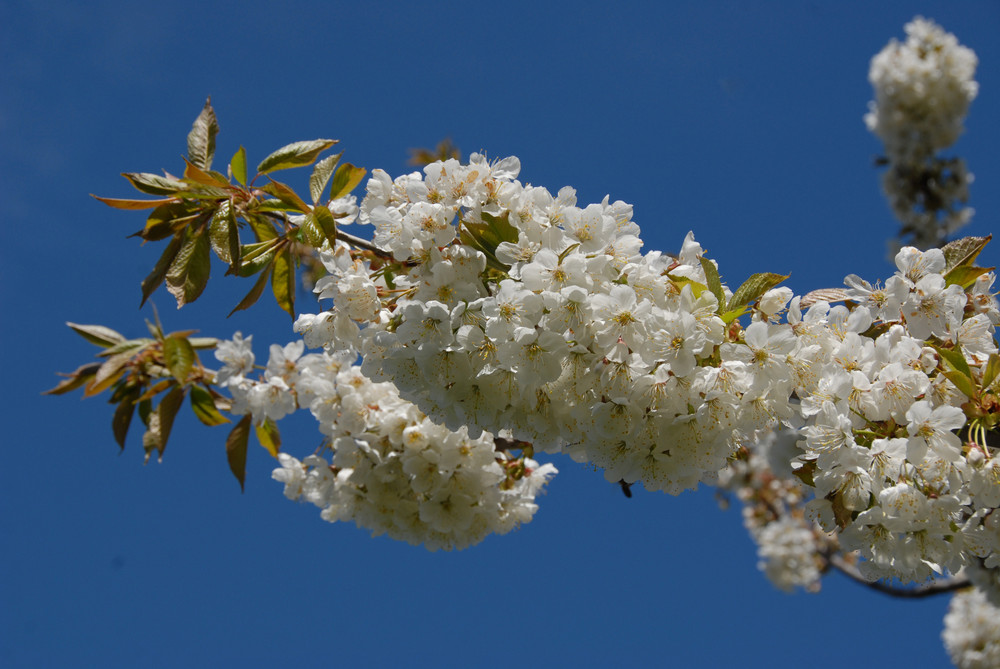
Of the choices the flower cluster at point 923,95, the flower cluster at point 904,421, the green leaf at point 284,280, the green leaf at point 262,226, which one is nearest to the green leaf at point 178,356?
the green leaf at point 284,280

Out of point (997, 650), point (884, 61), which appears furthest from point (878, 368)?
point (884, 61)

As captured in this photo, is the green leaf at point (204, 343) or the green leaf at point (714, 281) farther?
the green leaf at point (204, 343)

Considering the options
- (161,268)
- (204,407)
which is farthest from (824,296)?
(204,407)

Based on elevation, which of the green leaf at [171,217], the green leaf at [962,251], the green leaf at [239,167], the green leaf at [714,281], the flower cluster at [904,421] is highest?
the green leaf at [239,167]

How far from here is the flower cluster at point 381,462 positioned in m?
2.28

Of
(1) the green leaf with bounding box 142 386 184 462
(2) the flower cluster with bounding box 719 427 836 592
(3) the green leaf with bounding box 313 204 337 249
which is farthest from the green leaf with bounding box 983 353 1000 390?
(2) the flower cluster with bounding box 719 427 836 592

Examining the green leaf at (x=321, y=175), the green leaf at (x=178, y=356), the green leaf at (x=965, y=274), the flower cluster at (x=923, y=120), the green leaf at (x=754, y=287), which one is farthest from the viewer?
the flower cluster at (x=923, y=120)

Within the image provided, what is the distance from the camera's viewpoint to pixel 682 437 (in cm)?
164

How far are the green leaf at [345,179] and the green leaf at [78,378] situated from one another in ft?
3.77

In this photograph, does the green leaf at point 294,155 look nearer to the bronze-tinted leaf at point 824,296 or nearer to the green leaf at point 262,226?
the green leaf at point 262,226

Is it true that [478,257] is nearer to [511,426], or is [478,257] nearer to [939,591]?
[511,426]

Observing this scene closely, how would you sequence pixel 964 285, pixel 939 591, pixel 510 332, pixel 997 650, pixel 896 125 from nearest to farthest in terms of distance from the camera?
pixel 510 332
pixel 964 285
pixel 939 591
pixel 997 650
pixel 896 125

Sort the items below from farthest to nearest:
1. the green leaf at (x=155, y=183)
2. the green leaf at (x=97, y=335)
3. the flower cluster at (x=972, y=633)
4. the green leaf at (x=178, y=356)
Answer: the flower cluster at (x=972, y=633)
the green leaf at (x=97, y=335)
the green leaf at (x=178, y=356)
the green leaf at (x=155, y=183)

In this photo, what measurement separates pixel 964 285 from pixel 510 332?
4.17 ft
